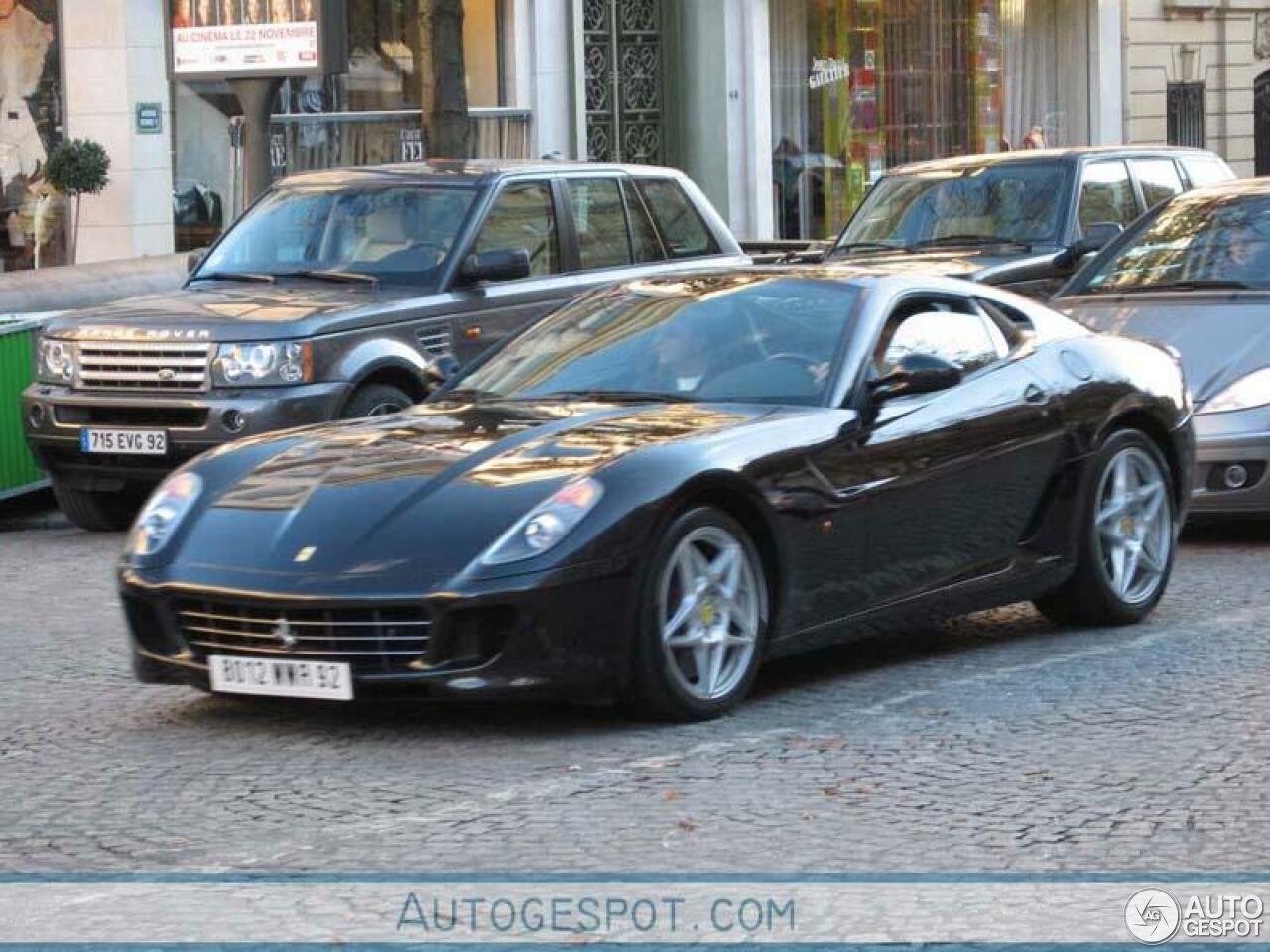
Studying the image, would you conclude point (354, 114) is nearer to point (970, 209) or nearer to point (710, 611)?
point (970, 209)

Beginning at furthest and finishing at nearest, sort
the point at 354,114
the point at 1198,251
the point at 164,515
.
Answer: the point at 354,114
the point at 1198,251
the point at 164,515

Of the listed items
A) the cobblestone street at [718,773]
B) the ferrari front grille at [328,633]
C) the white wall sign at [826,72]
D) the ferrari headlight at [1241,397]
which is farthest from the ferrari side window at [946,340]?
the white wall sign at [826,72]

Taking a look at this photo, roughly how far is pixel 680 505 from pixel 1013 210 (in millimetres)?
9589

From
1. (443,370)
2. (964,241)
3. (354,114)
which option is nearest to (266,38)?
(964,241)

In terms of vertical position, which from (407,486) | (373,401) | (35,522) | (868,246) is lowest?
(35,522)

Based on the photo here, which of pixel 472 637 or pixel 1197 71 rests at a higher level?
pixel 1197 71

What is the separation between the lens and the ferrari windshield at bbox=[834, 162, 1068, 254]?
16.3 m

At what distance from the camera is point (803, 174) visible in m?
32.6

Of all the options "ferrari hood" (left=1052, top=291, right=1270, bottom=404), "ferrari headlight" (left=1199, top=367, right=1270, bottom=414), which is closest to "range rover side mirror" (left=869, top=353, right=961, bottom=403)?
"ferrari hood" (left=1052, top=291, right=1270, bottom=404)

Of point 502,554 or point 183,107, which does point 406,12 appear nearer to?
point 183,107

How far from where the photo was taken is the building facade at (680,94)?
2641cm

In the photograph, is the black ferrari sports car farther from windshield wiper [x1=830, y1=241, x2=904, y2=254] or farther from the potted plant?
the potted plant

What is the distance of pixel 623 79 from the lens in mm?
31281

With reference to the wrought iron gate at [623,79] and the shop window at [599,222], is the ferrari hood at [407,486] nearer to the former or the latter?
the shop window at [599,222]
